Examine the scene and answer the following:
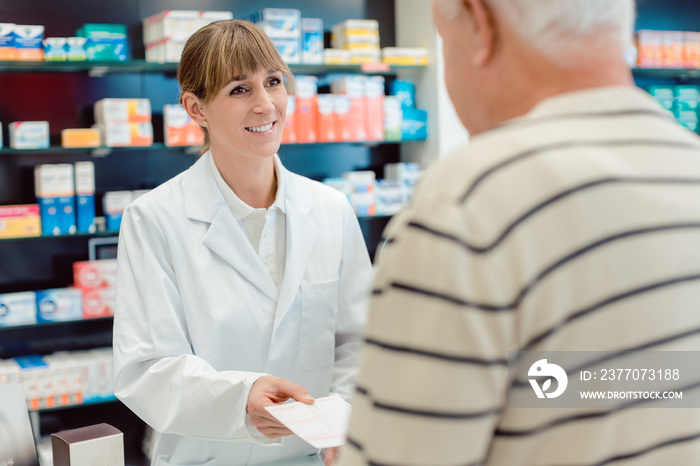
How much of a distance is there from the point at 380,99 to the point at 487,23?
4.17 m

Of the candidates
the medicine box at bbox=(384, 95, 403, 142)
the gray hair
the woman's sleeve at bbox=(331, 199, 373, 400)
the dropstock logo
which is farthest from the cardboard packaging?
the medicine box at bbox=(384, 95, 403, 142)

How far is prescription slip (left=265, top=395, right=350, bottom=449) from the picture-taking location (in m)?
1.50

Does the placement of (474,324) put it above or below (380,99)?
below

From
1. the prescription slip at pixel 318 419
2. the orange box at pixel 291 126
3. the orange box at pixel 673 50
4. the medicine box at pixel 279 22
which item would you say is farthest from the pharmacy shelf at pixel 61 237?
the orange box at pixel 673 50

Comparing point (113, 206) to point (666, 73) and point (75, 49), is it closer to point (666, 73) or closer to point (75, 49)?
point (75, 49)

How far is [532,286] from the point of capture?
681 mm

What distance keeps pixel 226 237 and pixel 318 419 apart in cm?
70

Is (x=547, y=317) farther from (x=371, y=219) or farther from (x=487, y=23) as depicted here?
(x=371, y=219)

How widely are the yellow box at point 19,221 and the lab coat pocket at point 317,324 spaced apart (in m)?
2.58

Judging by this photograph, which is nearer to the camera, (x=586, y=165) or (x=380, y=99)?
(x=586, y=165)

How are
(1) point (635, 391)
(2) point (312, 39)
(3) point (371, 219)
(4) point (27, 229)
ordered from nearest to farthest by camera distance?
(1) point (635, 391), (4) point (27, 229), (2) point (312, 39), (3) point (371, 219)

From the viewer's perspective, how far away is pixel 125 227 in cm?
205

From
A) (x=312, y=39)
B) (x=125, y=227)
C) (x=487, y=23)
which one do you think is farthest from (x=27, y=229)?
(x=487, y=23)

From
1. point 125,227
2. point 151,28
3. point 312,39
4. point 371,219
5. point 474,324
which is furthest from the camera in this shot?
point 371,219
